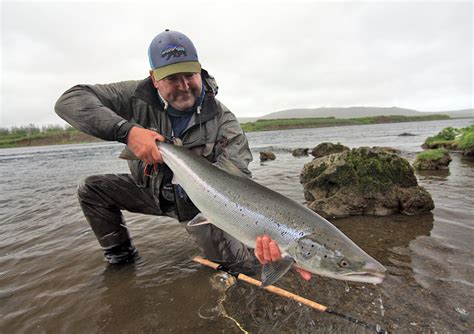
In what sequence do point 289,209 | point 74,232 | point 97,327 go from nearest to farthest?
1. point 289,209
2. point 97,327
3. point 74,232

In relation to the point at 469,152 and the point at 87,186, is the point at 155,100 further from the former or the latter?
the point at 469,152

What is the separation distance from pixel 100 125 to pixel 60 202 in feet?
26.4

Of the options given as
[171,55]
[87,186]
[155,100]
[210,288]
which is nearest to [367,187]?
[210,288]

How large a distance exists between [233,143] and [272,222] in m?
1.44

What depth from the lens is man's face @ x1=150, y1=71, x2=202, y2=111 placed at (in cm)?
353

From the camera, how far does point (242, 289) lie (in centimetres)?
374

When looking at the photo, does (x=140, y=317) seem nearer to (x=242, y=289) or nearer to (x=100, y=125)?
(x=242, y=289)

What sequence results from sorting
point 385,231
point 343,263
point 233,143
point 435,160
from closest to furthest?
point 343,263
point 233,143
point 385,231
point 435,160

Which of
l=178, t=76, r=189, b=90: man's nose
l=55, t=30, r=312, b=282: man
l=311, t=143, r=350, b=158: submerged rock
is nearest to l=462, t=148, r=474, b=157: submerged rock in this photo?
l=311, t=143, r=350, b=158: submerged rock

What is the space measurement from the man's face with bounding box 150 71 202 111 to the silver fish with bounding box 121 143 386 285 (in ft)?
2.70

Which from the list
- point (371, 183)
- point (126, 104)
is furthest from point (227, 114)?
point (371, 183)

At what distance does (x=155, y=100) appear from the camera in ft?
12.7

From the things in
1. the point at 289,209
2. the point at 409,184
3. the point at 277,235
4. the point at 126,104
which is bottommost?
the point at 409,184

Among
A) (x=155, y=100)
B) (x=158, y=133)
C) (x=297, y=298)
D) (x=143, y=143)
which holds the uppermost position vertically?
(x=155, y=100)
